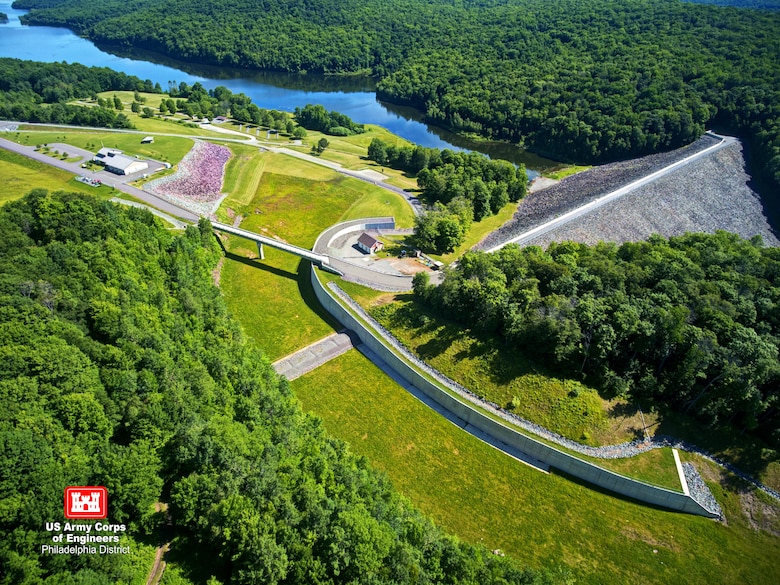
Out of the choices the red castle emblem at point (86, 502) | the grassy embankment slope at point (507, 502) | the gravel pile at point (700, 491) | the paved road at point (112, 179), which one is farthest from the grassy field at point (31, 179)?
the gravel pile at point (700, 491)

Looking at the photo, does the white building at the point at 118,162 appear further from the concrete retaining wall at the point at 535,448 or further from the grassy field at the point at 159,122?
the concrete retaining wall at the point at 535,448

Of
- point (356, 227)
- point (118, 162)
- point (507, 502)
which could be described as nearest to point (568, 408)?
point (507, 502)

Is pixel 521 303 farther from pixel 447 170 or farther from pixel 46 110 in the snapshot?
pixel 46 110

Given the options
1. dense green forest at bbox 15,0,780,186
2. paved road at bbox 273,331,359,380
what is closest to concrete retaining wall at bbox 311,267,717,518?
paved road at bbox 273,331,359,380

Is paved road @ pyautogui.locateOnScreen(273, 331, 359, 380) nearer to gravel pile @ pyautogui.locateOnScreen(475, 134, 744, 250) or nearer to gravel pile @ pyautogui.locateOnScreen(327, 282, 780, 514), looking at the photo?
gravel pile @ pyautogui.locateOnScreen(327, 282, 780, 514)

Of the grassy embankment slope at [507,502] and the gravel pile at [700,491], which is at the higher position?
the gravel pile at [700,491]

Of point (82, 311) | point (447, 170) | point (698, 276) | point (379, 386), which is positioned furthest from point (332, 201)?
point (698, 276)
